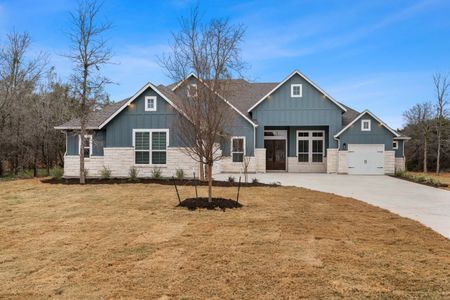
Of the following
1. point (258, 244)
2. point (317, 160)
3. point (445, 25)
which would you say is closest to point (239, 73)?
point (258, 244)

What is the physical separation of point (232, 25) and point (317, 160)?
15996 mm

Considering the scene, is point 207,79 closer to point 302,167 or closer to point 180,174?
point 180,174

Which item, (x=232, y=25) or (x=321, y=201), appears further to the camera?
(x=321, y=201)

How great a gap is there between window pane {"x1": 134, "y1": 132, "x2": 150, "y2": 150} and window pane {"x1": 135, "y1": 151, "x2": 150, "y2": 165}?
273 millimetres

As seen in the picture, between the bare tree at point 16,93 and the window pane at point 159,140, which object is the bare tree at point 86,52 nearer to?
the window pane at point 159,140

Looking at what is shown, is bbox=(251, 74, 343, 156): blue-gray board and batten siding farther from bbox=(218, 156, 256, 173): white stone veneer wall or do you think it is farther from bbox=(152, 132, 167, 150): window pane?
bbox=(152, 132, 167, 150): window pane

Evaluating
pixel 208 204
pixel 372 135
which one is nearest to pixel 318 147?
pixel 372 135

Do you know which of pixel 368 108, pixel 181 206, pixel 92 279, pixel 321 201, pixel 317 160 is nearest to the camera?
pixel 92 279

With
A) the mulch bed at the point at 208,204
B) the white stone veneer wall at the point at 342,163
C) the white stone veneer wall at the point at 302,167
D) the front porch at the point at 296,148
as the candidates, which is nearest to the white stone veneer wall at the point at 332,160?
the white stone veneer wall at the point at 342,163

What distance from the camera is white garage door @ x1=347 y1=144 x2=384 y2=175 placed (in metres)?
21.9

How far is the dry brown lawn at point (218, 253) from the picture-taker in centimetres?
403

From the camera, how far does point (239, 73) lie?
11508 mm

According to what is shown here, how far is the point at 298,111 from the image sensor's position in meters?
22.7

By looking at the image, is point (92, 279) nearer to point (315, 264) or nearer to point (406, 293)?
point (315, 264)
